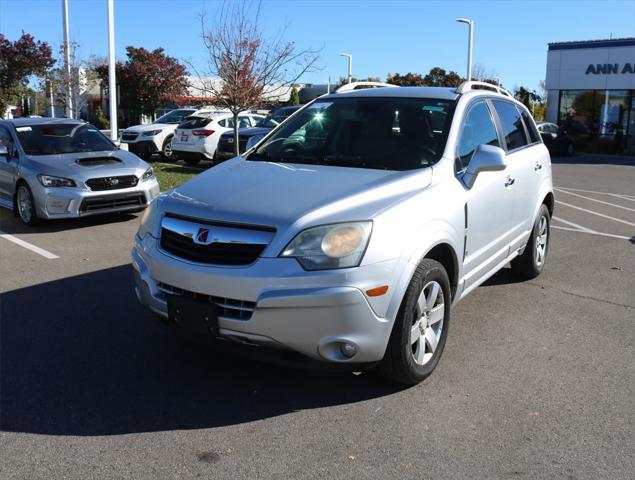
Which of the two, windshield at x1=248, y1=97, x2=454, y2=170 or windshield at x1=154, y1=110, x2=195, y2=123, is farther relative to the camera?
windshield at x1=154, y1=110, x2=195, y2=123

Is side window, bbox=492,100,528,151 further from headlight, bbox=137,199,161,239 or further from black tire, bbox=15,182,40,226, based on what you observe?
black tire, bbox=15,182,40,226

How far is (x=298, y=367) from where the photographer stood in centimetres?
353

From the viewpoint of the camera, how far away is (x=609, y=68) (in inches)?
1248

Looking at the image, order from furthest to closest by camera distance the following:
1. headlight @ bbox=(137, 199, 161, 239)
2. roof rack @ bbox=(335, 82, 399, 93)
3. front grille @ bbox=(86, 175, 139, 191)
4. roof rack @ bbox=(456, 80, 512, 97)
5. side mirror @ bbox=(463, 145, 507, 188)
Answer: front grille @ bbox=(86, 175, 139, 191), roof rack @ bbox=(335, 82, 399, 93), roof rack @ bbox=(456, 80, 512, 97), side mirror @ bbox=(463, 145, 507, 188), headlight @ bbox=(137, 199, 161, 239)

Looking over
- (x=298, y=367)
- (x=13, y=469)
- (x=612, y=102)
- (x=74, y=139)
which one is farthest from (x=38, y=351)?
(x=612, y=102)

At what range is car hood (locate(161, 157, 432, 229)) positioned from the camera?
11.8 ft

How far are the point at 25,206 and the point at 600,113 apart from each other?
30144 millimetres

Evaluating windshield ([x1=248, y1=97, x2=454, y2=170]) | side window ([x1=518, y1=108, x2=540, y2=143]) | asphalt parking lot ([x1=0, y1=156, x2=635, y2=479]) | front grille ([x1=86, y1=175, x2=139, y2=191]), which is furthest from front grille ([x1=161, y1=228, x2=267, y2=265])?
front grille ([x1=86, y1=175, x2=139, y2=191])

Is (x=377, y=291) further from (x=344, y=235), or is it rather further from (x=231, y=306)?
(x=231, y=306)

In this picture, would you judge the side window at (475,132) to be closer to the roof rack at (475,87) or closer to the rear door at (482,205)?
the rear door at (482,205)

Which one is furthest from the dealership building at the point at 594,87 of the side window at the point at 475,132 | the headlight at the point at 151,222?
the headlight at the point at 151,222

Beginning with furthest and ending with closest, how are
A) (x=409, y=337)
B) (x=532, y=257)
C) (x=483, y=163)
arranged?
(x=532, y=257), (x=483, y=163), (x=409, y=337)

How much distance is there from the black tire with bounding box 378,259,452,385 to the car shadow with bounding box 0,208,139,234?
20.9ft

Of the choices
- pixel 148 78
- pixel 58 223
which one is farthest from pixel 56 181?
pixel 148 78
